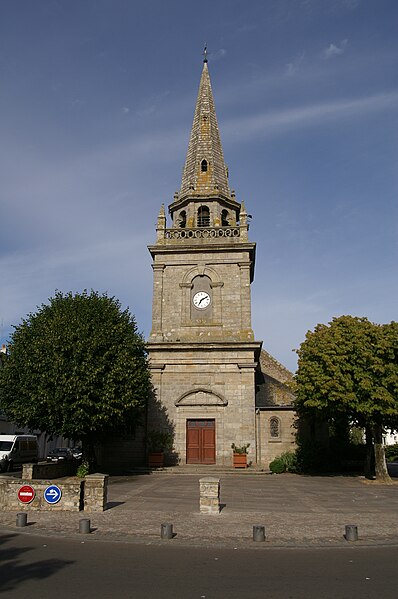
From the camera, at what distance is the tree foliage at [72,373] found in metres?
21.2

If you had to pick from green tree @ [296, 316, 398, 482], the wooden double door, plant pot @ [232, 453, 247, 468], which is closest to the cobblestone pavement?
green tree @ [296, 316, 398, 482]

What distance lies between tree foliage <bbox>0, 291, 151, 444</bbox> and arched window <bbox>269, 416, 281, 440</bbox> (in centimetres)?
902

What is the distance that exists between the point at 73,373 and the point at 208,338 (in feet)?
34.5

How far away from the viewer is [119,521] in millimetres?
12438

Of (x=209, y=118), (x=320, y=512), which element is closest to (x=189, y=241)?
(x=209, y=118)

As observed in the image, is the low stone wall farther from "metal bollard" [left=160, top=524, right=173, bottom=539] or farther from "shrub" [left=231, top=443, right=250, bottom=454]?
"shrub" [left=231, top=443, right=250, bottom=454]

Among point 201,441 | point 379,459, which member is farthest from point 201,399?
point 379,459

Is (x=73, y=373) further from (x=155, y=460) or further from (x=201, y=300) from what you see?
(x=201, y=300)

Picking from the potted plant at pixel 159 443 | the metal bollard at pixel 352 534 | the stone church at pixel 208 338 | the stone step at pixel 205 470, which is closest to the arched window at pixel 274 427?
the stone church at pixel 208 338

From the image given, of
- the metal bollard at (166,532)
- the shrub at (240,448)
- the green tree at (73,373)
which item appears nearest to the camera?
the metal bollard at (166,532)

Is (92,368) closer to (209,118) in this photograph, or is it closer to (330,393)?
(330,393)

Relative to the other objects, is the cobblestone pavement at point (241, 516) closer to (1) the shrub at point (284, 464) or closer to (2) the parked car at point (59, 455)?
(1) the shrub at point (284, 464)

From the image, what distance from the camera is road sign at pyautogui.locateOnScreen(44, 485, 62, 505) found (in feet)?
45.6

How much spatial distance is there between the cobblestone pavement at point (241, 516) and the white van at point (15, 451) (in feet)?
32.4
